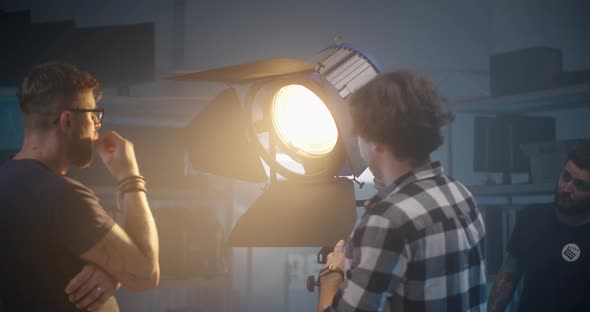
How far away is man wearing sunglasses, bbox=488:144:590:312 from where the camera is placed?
2.39 metres

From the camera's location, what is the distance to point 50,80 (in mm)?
Answer: 1400

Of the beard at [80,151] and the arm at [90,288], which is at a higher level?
the beard at [80,151]

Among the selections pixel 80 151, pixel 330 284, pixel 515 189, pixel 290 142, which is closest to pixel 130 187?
pixel 80 151

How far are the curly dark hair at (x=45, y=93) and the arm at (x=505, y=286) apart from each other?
1.89 meters

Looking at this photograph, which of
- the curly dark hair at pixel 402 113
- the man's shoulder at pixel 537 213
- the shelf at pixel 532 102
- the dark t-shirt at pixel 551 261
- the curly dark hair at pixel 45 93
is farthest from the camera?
the shelf at pixel 532 102

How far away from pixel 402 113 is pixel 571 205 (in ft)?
5.49

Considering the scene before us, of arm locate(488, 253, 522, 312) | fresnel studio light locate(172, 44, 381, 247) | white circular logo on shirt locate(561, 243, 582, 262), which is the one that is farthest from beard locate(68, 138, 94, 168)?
white circular logo on shirt locate(561, 243, 582, 262)

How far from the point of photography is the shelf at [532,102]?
9.71ft

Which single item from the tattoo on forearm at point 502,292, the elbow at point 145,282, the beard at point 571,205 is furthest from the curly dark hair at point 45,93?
the beard at point 571,205

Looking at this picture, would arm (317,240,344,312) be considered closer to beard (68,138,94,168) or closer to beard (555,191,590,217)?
beard (68,138,94,168)

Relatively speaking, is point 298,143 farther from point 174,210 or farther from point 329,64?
point 174,210

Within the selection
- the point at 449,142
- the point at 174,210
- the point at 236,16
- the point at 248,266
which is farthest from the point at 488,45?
the point at 174,210

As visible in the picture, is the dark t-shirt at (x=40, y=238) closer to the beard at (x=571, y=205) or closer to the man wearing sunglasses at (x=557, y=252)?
the man wearing sunglasses at (x=557, y=252)

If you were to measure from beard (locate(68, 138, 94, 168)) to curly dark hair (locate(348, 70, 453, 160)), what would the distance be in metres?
0.67
